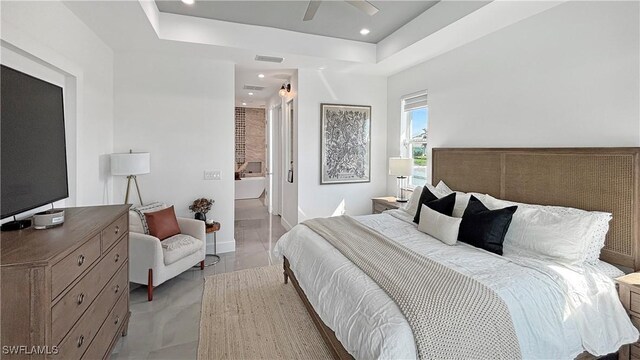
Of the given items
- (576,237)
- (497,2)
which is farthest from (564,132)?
(497,2)

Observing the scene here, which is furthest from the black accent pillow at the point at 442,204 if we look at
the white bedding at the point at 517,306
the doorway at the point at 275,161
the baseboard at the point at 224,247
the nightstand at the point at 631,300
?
the doorway at the point at 275,161

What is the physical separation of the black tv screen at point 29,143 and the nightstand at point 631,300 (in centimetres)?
355

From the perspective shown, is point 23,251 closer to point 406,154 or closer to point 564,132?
point 564,132

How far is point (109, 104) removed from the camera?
3584 millimetres

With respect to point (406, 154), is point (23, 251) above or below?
below

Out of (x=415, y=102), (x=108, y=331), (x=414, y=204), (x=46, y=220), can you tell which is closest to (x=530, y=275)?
(x=414, y=204)

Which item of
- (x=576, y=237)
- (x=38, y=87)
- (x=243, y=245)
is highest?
(x=38, y=87)

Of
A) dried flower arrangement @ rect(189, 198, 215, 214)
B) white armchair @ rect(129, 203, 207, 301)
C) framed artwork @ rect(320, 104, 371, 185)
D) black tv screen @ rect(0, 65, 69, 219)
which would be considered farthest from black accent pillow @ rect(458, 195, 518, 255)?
dried flower arrangement @ rect(189, 198, 215, 214)

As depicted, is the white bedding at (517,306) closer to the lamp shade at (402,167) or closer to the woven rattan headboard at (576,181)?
the woven rattan headboard at (576,181)

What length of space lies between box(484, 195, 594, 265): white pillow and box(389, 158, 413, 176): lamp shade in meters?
1.85

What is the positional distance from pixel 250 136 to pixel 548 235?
858cm

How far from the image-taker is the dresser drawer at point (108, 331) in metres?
1.69

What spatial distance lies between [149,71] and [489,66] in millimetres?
4084

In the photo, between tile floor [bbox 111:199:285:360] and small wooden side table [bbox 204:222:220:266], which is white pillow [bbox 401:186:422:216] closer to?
tile floor [bbox 111:199:285:360]
